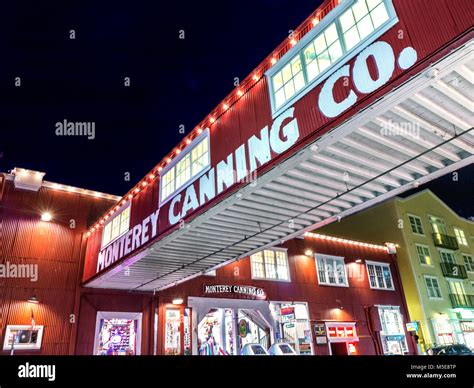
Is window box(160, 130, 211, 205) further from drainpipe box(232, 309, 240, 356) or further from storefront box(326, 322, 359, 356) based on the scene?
storefront box(326, 322, 359, 356)

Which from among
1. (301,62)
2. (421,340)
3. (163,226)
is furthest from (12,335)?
(421,340)

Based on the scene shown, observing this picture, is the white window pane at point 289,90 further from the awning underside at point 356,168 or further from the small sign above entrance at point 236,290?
the small sign above entrance at point 236,290

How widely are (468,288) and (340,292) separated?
19378 mm

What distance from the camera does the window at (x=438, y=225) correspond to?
3589 centimetres

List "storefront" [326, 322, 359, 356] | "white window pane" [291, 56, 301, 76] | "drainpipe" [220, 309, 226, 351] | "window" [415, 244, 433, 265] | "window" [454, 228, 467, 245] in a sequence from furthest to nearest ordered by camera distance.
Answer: "window" [454, 228, 467, 245]
"window" [415, 244, 433, 265]
"storefront" [326, 322, 359, 356]
"drainpipe" [220, 309, 226, 351]
"white window pane" [291, 56, 301, 76]

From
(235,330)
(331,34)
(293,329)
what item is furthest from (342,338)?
(331,34)

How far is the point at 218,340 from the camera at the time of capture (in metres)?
20.1

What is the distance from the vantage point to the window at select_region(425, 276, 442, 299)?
30922 mm

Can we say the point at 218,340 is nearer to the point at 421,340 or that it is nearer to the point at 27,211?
the point at 27,211

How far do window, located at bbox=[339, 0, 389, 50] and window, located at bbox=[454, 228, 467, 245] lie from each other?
39.4 metres

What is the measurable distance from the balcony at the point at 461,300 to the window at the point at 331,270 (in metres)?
13.8
